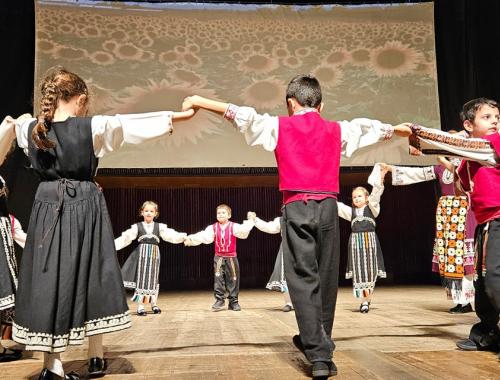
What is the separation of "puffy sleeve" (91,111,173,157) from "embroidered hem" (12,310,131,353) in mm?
623

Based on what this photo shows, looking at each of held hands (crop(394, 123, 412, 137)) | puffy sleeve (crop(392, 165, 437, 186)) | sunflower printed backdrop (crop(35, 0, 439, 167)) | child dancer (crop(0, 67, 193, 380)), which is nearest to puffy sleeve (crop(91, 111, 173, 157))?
child dancer (crop(0, 67, 193, 380))

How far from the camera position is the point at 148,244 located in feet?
16.0

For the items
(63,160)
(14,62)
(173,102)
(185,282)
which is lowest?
(185,282)

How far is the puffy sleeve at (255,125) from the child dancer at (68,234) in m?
0.25

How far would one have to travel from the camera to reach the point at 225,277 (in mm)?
5152

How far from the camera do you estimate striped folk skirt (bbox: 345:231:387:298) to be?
4535 mm

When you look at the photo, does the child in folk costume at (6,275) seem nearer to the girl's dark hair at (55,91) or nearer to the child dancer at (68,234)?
the child dancer at (68,234)

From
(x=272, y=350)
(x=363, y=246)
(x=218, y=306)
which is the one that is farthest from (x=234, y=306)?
(x=272, y=350)

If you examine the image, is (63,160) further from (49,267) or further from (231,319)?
(231,319)

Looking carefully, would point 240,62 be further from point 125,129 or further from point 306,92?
point 125,129

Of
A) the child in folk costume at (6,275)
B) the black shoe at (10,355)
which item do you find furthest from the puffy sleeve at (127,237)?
the black shoe at (10,355)

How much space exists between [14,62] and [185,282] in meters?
4.32

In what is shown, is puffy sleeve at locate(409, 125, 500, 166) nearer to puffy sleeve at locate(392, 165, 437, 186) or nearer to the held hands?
the held hands

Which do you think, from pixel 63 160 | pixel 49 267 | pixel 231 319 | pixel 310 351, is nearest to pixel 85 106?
pixel 63 160
